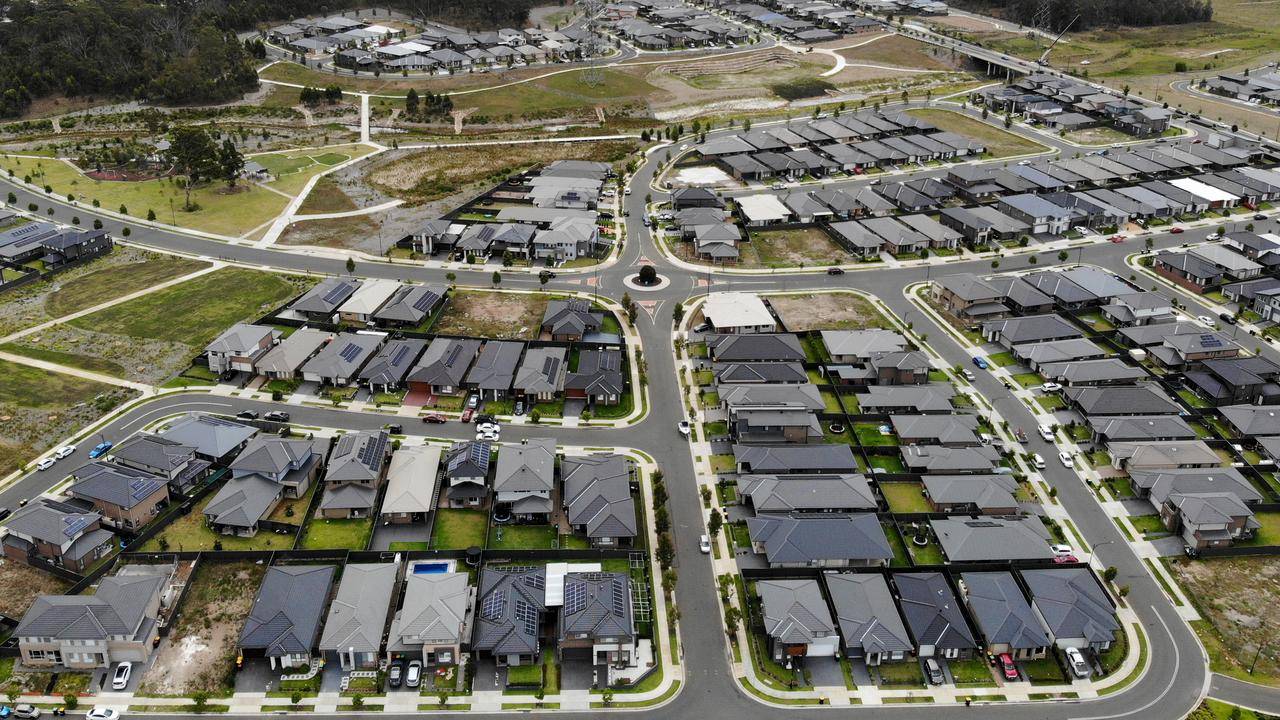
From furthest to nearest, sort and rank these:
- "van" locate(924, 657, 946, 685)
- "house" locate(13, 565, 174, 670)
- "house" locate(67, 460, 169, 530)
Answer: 1. "house" locate(67, 460, 169, 530)
2. "van" locate(924, 657, 946, 685)
3. "house" locate(13, 565, 174, 670)

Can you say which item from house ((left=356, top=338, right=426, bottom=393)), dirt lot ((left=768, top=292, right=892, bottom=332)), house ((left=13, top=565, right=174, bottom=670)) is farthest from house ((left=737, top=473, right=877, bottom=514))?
house ((left=13, top=565, right=174, bottom=670))

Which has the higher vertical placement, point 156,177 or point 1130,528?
point 156,177

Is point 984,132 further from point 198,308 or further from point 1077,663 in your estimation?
point 198,308

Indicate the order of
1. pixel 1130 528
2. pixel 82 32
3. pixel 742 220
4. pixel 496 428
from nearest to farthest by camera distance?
pixel 1130 528, pixel 496 428, pixel 742 220, pixel 82 32

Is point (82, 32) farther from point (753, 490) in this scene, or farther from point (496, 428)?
point (753, 490)

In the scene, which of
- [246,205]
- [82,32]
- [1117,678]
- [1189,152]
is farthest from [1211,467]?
[82,32]

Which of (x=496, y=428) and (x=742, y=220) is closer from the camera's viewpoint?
(x=496, y=428)

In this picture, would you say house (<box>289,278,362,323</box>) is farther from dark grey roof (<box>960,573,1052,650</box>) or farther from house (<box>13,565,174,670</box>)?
dark grey roof (<box>960,573,1052,650</box>)
